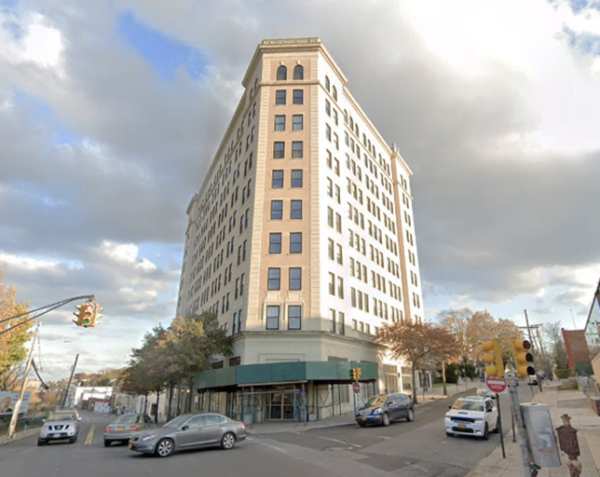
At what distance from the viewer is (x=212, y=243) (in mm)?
54656

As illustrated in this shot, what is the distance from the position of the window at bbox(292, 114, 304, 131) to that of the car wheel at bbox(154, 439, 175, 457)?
3192 cm

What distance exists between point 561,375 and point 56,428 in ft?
236

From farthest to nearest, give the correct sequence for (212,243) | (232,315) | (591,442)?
(212,243), (232,315), (591,442)

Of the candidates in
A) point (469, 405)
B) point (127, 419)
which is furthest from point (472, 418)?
point (127, 419)

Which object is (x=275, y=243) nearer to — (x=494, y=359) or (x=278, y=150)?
(x=278, y=150)

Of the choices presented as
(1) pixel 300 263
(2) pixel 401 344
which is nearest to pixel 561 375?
(2) pixel 401 344

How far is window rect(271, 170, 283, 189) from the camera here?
37562mm

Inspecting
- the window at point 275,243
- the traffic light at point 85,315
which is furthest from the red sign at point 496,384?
the window at point 275,243

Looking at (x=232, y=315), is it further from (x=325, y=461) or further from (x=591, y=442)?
(x=591, y=442)

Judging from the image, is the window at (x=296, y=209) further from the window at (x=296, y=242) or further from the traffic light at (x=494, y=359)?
the traffic light at (x=494, y=359)

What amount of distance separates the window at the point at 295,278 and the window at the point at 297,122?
49.5 ft

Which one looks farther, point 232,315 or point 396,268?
point 396,268

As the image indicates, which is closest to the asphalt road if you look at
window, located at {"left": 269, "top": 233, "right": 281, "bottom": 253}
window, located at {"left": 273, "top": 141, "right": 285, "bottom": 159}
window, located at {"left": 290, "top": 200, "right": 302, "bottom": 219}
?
window, located at {"left": 269, "top": 233, "right": 281, "bottom": 253}

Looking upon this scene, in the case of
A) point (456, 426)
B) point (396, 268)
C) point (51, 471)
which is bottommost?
point (51, 471)
